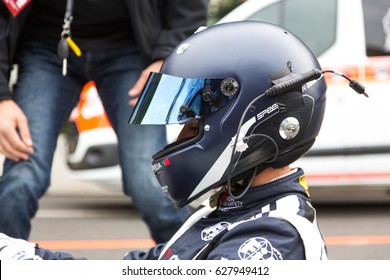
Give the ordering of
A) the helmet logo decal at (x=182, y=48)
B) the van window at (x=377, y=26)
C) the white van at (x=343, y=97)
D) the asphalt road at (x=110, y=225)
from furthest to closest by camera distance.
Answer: the van window at (x=377, y=26), the white van at (x=343, y=97), the asphalt road at (x=110, y=225), the helmet logo decal at (x=182, y=48)

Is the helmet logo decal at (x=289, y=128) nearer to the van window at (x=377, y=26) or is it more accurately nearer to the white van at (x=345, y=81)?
the white van at (x=345, y=81)

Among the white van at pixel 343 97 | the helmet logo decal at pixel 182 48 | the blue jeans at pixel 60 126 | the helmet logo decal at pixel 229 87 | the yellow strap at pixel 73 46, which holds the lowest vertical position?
the white van at pixel 343 97

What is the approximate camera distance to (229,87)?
7.98 ft

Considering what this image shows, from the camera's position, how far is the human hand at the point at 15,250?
93.0 inches

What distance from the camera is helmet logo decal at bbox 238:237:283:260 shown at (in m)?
2.19

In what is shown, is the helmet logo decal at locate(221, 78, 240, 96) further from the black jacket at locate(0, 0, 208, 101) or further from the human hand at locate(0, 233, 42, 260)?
the black jacket at locate(0, 0, 208, 101)

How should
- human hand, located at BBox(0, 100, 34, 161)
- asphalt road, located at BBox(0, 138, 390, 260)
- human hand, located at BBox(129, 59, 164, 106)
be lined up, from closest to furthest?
human hand, located at BBox(0, 100, 34, 161) < human hand, located at BBox(129, 59, 164, 106) < asphalt road, located at BBox(0, 138, 390, 260)

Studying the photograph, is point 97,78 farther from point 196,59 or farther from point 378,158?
point 378,158

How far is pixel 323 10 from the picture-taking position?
6820mm

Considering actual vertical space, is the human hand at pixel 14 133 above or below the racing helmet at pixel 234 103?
below

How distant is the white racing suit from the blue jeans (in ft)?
2.69

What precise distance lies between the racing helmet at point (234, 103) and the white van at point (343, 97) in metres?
4.03

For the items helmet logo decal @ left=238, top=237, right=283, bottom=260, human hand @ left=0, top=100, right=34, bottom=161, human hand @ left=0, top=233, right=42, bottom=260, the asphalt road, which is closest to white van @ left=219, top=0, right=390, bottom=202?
the asphalt road

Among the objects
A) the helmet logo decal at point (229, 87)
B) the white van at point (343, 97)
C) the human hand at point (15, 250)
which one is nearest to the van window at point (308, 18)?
the white van at point (343, 97)
